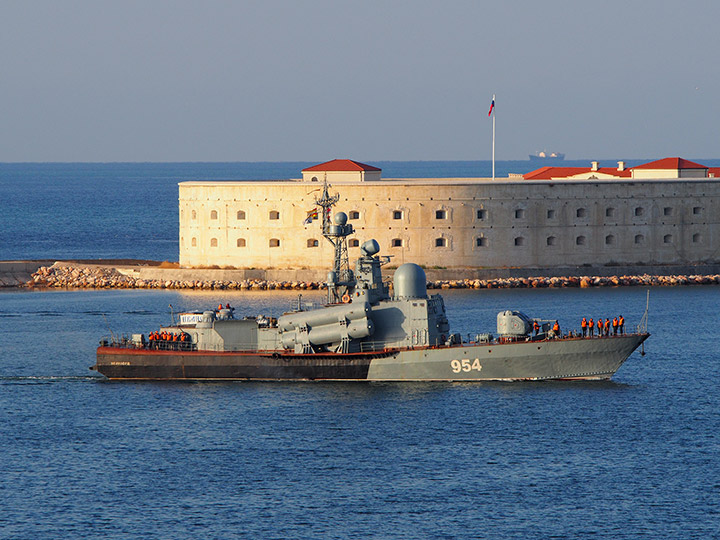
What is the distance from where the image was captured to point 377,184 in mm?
76562

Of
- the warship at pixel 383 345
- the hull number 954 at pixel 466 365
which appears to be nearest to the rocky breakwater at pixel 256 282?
the warship at pixel 383 345

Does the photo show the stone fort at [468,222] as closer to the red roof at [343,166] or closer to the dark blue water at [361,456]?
the red roof at [343,166]

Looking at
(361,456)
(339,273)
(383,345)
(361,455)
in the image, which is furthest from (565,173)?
(361,456)

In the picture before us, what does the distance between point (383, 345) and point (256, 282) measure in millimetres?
31921

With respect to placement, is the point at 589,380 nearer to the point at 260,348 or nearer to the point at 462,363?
the point at 462,363

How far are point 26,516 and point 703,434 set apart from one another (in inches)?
775

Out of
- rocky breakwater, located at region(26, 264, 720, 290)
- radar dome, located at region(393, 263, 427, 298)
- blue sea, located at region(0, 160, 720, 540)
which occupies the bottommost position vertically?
blue sea, located at region(0, 160, 720, 540)

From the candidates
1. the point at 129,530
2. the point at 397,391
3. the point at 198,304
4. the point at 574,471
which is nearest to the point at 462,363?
the point at 397,391

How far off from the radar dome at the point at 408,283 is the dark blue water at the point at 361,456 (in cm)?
324

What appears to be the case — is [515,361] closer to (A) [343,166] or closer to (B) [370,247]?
(B) [370,247]

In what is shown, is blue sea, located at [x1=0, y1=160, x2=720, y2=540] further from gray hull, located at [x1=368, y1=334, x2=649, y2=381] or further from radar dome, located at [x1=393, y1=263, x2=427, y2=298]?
radar dome, located at [x1=393, y1=263, x2=427, y2=298]

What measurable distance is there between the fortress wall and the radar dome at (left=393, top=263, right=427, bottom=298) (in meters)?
31.3

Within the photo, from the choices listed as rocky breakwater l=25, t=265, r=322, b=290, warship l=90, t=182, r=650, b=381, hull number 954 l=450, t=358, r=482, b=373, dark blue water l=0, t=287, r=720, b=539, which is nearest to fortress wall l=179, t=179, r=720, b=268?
rocky breakwater l=25, t=265, r=322, b=290

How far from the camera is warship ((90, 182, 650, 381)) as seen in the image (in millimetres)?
44469
